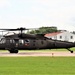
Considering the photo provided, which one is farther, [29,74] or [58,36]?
[58,36]

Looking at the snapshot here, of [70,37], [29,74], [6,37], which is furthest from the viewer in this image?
[70,37]

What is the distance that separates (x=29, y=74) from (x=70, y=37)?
139m

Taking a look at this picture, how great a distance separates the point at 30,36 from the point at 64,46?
5.16 m

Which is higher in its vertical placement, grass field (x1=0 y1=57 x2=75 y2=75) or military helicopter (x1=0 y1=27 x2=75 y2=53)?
military helicopter (x1=0 y1=27 x2=75 y2=53)

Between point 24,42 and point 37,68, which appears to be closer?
point 37,68

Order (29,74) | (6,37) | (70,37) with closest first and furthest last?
1. (29,74)
2. (6,37)
3. (70,37)

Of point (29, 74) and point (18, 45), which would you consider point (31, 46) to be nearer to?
point (18, 45)

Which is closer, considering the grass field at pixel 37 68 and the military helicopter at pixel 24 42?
the grass field at pixel 37 68

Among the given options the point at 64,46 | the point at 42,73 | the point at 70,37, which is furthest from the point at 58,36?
the point at 42,73

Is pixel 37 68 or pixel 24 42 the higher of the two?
pixel 24 42

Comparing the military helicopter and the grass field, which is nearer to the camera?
the grass field

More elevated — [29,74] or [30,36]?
[30,36]

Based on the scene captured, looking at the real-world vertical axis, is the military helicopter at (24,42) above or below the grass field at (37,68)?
above

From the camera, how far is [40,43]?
141ft
